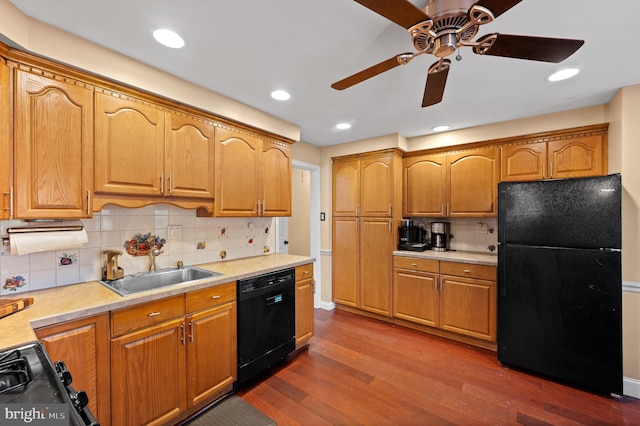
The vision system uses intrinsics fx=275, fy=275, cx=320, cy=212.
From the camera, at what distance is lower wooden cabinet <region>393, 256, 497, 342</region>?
2.79 metres

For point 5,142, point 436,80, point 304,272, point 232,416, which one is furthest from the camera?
point 304,272

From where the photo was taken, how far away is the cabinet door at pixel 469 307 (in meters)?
2.76

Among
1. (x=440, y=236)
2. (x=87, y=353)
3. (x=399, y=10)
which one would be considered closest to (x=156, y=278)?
(x=87, y=353)

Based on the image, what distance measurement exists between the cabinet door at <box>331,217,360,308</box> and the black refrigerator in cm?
168

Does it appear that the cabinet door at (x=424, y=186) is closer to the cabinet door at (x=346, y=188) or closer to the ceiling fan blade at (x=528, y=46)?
the cabinet door at (x=346, y=188)

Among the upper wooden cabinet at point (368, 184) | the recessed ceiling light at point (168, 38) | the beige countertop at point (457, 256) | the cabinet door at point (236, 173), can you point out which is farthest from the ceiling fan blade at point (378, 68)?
the beige countertop at point (457, 256)

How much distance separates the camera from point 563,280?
7.18 feet

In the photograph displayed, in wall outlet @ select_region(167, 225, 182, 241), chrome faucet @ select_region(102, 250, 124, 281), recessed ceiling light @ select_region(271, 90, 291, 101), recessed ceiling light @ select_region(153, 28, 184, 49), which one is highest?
recessed ceiling light @ select_region(153, 28, 184, 49)

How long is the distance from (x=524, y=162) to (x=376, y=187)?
5.13 feet

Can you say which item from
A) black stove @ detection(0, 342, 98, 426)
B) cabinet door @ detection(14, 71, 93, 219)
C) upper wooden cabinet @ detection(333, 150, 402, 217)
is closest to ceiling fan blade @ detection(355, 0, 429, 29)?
black stove @ detection(0, 342, 98, 426)

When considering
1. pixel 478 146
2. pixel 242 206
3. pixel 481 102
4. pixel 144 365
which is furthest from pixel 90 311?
pixel 478 146

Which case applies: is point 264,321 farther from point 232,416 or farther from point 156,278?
point 156,278

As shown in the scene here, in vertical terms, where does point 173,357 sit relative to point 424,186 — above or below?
below

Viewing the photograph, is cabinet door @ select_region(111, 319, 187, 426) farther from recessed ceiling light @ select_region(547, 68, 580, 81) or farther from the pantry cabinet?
recessed ceiling light @ select_region(547, 68, 580, 81)
